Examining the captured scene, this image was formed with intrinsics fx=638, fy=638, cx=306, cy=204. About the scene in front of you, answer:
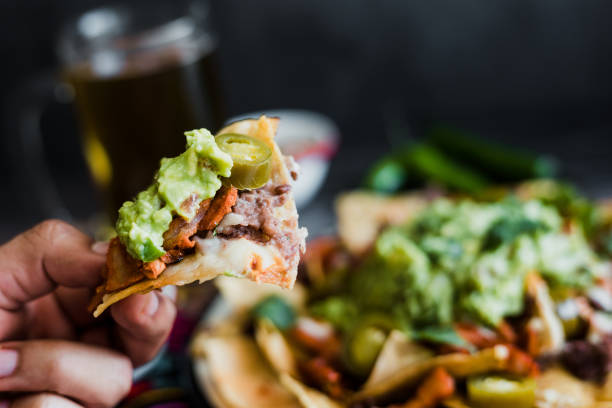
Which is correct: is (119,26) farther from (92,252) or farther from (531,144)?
(531,144)

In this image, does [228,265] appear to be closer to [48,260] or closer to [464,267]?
[48,260]

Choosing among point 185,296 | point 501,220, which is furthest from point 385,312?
point 185,296

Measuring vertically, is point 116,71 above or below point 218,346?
above

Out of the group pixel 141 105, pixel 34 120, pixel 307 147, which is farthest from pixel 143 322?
pixel 34 120

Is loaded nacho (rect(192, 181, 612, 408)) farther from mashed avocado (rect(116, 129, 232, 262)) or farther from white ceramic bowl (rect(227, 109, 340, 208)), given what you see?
mashed avocado (rect(116, 129, 232, 262))

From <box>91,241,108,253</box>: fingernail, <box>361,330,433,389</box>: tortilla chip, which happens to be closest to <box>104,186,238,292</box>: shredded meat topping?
<box>91,241,108,253</box>: fingernail

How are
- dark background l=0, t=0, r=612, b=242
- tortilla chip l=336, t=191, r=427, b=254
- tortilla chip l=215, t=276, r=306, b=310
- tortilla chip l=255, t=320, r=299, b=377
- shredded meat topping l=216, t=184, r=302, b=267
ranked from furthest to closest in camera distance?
dark background l=0, t=0, r=612, b=242 < tortilla chip l=336, t=191, r=427, b=254 < tortilla chip l=215, t=276, r=306, b=310 < tortilla chip l=255, t=320, r=299, b=377 < shredded meat topping l=216, t=184, r=302, b=267

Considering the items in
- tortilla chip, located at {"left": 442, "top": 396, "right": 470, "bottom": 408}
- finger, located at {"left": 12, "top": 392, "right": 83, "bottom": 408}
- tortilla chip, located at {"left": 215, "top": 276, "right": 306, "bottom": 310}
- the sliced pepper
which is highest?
finger, located at {"left": 12, "top": 392, "right": 83, "bottom": 408}
